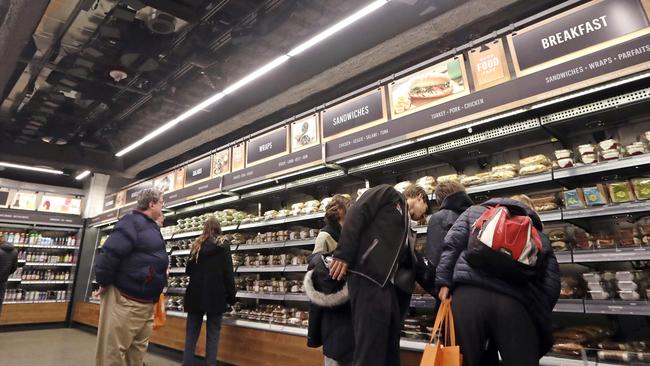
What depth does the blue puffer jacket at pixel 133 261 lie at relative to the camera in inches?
121

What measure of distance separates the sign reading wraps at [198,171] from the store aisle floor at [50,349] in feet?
9.97

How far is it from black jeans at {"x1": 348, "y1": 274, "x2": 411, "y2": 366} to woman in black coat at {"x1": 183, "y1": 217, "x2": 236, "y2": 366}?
2873 millimetres

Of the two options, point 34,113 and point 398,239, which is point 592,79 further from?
point 34,113

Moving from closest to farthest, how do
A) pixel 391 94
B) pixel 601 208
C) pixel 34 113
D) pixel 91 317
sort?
pixel 601 208, pixel 391 94, pixel 34 113, pixel 91 317

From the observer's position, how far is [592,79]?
2.68 m

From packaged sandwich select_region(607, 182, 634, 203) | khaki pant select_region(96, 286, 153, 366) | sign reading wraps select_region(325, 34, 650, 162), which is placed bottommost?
khaki pant select_region(96, 286, 153, 366)

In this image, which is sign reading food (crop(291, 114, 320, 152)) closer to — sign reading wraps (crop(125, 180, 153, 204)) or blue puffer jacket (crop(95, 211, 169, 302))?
blue puffer jacket (crop(95, 211, 169, 302))

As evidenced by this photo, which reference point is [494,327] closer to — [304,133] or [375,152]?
[375,152]

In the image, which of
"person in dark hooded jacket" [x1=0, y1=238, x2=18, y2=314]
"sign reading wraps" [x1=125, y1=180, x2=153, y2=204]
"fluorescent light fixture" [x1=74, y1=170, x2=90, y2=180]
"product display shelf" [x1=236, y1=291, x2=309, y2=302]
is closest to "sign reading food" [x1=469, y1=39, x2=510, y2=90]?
"product display shelf" [x1=236, y1=291, x2=309, y2=302]

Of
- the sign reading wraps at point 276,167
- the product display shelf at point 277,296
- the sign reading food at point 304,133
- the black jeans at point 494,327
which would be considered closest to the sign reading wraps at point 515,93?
the sign reading wraps at point 276,167

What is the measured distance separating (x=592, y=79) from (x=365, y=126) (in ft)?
7.11

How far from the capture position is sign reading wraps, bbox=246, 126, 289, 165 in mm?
5332

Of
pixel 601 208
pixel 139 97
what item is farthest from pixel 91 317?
pixel 601 208

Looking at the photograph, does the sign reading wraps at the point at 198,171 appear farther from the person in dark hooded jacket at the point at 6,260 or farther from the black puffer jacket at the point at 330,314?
the black puffer jacket at the point at 330,314
